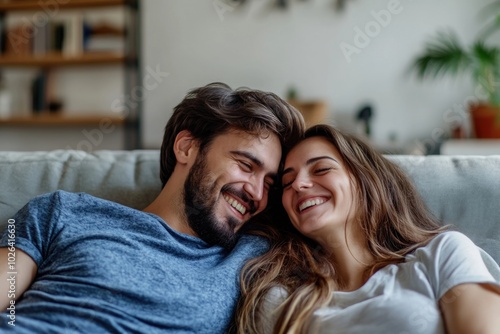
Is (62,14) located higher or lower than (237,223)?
higher

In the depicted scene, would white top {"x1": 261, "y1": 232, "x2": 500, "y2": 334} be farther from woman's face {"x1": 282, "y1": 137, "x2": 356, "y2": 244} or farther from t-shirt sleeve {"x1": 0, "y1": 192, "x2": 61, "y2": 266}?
t-shirt sleeve {"x1": 0, "y1": 192, "x2": 61, "y2": 266}

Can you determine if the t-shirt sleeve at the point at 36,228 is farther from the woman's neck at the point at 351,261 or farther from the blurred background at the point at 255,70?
the blurred background at the point at 255,70

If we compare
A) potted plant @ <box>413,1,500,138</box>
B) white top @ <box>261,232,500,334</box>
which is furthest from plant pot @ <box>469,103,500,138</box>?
white top @ <box>261,232,500,334</box>

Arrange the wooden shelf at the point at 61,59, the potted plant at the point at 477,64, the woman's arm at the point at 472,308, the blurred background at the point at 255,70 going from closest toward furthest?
1. the woman's arm at the point at 472,308
2. the potted plant at the point at 477,64
3. the blurred background at the point at 255,70
4. the wooden shelf at the point at 61,59

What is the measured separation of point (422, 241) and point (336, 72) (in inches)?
110

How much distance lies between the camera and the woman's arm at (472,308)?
115cm

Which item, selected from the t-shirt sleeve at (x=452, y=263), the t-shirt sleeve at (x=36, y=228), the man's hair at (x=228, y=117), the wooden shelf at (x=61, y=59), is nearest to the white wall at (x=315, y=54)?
the wooden shelf at (x=61, y=59)

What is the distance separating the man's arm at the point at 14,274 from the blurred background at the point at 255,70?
9.17 ft

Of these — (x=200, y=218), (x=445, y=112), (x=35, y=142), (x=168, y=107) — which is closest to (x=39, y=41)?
(x=35, y=142)

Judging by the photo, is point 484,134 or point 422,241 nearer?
point 422,241

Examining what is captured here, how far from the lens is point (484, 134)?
367cm

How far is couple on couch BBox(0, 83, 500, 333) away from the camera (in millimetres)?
1235

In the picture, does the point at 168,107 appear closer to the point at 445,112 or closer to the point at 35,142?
the point at 35,142

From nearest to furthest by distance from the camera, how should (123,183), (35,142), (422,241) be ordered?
(422,241), (123,183), (35,142)
